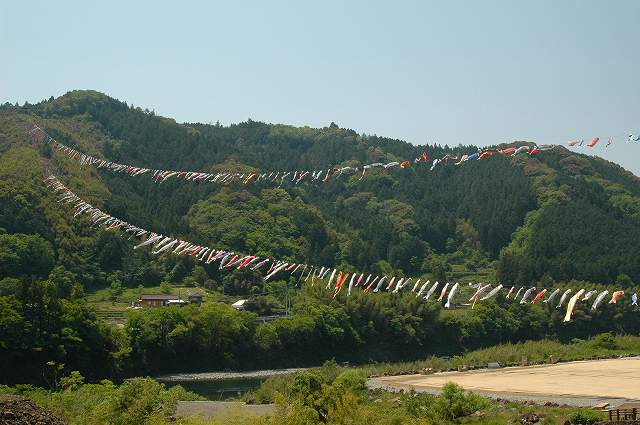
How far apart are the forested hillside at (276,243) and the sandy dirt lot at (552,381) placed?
70.8 ft

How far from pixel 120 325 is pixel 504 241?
80636mm

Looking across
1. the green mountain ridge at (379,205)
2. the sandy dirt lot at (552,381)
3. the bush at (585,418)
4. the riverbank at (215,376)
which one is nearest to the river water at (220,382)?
the riverbank at (215,376)

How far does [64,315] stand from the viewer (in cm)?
7138

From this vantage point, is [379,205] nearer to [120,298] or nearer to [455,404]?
[120,298]

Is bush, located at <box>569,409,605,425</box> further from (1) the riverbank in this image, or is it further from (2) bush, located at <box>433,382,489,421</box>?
(1) the riverbank

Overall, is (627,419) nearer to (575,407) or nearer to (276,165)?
(575,407)

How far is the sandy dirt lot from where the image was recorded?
5250 centimetres

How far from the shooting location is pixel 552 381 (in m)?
61.0

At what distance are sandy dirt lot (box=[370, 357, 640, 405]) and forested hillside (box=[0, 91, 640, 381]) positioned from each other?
70.8ft

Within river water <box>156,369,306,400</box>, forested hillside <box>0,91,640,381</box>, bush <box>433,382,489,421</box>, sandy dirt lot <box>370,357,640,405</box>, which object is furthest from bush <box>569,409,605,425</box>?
forested hillside <box>0,91,640,381</box>

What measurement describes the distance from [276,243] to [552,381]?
65883mm

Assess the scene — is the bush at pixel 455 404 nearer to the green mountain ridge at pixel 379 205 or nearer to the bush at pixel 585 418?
the bush at pixel 585 418

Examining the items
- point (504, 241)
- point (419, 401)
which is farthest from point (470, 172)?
point (419, 401)

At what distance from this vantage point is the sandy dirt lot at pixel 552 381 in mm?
52500
